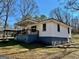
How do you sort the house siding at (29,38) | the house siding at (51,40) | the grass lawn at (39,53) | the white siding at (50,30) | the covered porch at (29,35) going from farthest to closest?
the white siding at (50,30) < the house siding at (51,40) < the covered porch at (29,35) < the house siding at (29,38) < the grass lawn at (39,53)

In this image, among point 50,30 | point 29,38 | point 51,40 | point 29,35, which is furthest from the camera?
point 50,30

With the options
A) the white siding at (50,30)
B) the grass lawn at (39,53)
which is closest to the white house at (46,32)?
the white siding at (50,30)

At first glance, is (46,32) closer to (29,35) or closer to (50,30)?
(50,30)

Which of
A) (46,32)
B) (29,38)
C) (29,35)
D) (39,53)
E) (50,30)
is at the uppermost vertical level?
(50,30)

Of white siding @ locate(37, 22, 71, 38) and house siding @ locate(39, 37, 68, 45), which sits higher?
white siding @ locate(37, 22, 71, 38)

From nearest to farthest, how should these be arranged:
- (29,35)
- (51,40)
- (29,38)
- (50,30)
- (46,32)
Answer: (29,38)
(29,35)
(51,40)
(50,30)
(46,32)

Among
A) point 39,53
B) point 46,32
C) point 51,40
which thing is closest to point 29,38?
point 46,32

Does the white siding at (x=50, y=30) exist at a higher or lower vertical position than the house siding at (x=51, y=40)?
higher

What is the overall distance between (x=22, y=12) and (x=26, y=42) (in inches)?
958

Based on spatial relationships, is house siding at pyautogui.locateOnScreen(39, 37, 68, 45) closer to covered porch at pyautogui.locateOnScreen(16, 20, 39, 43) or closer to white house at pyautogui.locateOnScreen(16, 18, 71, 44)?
white house at pyautogui.locateOnScreen(16, 18, 71, 44)

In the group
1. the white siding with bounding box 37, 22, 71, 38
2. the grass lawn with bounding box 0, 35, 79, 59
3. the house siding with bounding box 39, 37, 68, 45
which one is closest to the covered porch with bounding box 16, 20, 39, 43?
the white siding with bounding box 37, 22, 71, 38

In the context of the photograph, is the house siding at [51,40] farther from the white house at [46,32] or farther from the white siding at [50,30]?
the white siding at [50,30]

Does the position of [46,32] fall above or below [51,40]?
above

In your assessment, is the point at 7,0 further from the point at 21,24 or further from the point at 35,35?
the point at 35,35
